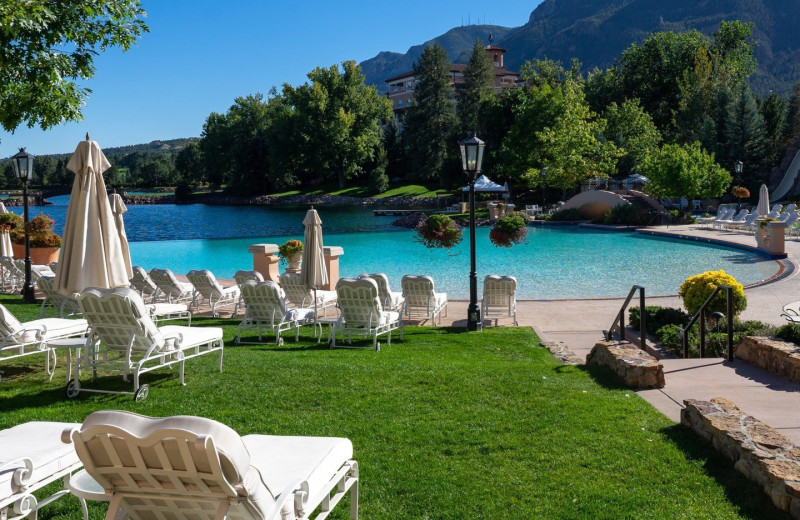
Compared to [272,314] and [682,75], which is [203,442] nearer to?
[272,314]

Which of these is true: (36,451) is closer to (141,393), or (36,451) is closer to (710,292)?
(141,393)

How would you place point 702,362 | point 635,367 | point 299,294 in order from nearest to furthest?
point 635,367
point 702,362
point 299,294

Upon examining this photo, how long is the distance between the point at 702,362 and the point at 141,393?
19.7 feet

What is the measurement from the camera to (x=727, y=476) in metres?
4.05

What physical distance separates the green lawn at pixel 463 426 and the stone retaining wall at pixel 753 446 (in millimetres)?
86

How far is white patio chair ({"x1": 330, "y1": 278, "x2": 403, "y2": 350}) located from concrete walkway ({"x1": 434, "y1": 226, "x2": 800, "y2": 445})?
2574 mm

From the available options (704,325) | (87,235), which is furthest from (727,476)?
(87,235)

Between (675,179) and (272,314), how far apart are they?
96.4 ft

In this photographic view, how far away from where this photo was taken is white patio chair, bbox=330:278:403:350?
907 centimetres

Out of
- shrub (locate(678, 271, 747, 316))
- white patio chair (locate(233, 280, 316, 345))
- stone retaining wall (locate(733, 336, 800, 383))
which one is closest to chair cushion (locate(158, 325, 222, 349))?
white patio chair (locate(233, 280, 316, 345))

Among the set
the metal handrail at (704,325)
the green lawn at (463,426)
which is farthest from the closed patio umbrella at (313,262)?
the metal handrail at (704,325)

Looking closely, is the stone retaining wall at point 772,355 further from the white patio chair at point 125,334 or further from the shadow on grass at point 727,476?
the white patio chair at point 125,334

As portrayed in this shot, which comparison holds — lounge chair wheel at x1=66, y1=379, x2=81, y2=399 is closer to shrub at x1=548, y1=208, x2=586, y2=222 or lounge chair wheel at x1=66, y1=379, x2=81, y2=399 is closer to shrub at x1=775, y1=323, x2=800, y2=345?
shrub at x1=775, y1=323, x2=800, y2=345

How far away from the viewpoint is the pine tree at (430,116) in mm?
66438
